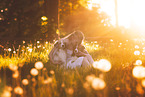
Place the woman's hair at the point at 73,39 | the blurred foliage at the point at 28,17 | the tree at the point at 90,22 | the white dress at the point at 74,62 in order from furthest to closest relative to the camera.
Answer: the tree at the point at 90,22, the blurred foliage at the point at 28,17, the woman's hair at the point at 73,39, the white dress at the point at 74,62

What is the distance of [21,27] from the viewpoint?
470 inches

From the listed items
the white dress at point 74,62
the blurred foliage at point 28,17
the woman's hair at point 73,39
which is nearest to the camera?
the white dress at point 74,62

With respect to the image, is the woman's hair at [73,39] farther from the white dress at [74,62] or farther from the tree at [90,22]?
the tree at [90,22]

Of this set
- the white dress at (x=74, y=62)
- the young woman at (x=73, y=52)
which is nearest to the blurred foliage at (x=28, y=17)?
the young woman at (x=73, y=52)

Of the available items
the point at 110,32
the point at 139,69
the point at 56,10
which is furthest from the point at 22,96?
the point at 110,32

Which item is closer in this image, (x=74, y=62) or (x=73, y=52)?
(x=74, y=62)

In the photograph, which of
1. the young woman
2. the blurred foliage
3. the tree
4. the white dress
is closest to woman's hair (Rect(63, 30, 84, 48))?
the young woman

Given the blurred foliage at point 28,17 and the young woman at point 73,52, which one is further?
the blurred foliage at point 28,17

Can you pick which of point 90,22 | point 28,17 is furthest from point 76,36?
point 90,22

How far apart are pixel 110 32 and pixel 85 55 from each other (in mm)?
16611

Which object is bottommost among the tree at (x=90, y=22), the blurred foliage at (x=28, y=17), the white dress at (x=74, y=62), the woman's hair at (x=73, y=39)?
the white dress at (x=74, y=62)

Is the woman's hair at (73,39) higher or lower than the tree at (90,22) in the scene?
lower

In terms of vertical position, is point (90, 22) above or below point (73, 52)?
above

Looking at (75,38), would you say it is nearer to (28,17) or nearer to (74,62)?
(74,62)
